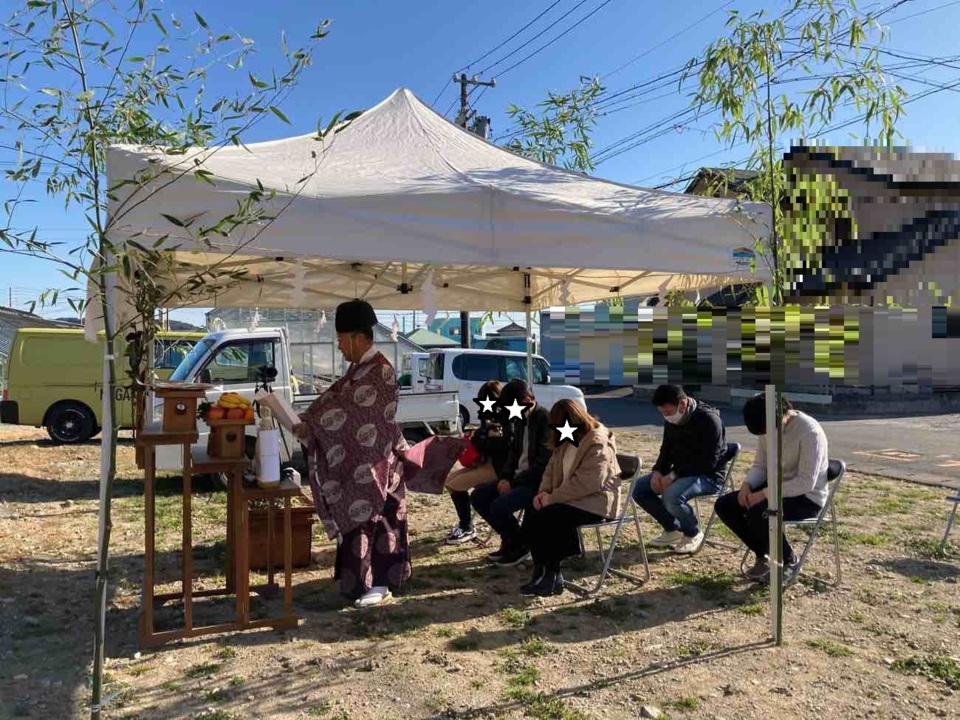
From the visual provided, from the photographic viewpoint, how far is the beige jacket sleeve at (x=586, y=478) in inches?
162

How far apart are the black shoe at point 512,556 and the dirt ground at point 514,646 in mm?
130

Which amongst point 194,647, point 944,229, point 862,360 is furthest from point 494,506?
point 944,229

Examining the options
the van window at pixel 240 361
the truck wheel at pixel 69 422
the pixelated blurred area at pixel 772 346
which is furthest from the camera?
the truck wheel at pixel 69 422

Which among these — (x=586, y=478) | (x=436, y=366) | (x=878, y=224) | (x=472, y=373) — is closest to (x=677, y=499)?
(x=586, y=478)

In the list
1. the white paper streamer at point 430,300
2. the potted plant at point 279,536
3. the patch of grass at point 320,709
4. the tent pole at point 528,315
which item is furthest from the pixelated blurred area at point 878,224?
the tent pole at point 528,315

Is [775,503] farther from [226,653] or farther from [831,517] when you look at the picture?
[226,653]

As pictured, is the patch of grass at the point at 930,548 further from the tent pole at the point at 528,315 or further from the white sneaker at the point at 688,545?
the tent pole at the point at 528,315

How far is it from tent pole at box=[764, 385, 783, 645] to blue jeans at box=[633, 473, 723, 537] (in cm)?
136

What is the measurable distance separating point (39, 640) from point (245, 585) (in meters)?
1.00

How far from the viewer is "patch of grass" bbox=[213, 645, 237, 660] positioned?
3.34m

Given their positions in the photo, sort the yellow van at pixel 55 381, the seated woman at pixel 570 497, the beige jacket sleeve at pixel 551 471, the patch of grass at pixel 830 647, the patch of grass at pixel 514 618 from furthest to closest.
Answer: the yellow van at pixel 55 381, the beige jacket sleeve at pixel 551 471, the seated woman at pixel 570 497, the patch of grass at pixel 514 618, the patch of grass at pixel 830 647

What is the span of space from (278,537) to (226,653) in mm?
1258

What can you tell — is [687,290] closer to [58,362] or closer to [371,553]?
[371,553]

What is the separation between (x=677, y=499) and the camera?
4.84m
